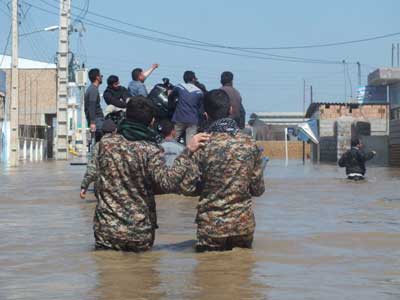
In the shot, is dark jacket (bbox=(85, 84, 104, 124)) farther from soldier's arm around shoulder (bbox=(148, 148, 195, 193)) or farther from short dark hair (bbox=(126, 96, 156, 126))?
soldier's arm around shoulder (bbox=(148, 148, 195, 193))

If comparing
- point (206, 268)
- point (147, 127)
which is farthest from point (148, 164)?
point (206, 268)

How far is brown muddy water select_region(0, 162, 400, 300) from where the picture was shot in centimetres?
546

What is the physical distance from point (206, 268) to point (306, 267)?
68 cm

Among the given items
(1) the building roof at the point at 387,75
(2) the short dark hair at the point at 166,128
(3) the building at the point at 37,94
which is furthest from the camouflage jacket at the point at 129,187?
(3) the building at the point at 37,94

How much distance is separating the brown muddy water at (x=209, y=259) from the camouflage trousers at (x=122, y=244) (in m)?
0.08

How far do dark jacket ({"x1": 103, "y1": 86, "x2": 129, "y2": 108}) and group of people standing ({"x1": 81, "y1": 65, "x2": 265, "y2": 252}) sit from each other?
18.1ft

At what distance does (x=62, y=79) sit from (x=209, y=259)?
39.6 m

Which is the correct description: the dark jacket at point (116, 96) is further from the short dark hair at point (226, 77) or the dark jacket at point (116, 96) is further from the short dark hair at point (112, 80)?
the short dark hair at point (226, 77)

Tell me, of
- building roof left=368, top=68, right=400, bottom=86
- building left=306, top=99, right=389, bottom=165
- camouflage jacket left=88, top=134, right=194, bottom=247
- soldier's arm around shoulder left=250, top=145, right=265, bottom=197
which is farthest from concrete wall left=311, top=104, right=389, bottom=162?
camouflage jacket left=88, top=134, right=194, bottom=247

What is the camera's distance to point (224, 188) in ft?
23.2

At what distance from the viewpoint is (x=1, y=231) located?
8.70m

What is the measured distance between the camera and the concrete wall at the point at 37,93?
2574 inches

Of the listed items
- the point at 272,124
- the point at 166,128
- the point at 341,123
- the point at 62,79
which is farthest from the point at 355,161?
the point at 272,124

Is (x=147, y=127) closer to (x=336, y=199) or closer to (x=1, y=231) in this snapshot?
(x=1, y=231)
